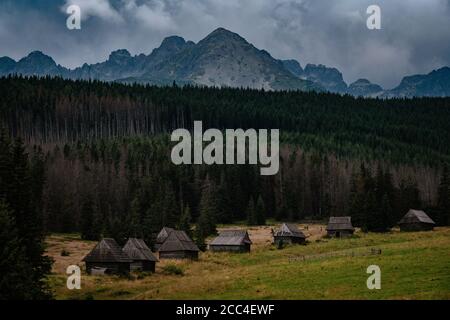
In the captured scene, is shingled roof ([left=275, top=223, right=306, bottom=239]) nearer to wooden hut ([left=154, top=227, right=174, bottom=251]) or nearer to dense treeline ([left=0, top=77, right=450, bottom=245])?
dense treeline ([left=0, top=77, right=450, bottom=245])

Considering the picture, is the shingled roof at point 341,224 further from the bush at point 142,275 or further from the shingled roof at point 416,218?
the bush at point 142,275

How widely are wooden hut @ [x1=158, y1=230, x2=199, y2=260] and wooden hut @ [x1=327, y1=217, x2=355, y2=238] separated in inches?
1128

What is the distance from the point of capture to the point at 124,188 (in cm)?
12862

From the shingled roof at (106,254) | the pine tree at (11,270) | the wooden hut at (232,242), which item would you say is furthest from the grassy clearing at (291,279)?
the wooden hut at (232,242)

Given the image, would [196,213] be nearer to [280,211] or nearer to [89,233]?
[280,211]

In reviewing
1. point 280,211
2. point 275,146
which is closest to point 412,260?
point 280,211

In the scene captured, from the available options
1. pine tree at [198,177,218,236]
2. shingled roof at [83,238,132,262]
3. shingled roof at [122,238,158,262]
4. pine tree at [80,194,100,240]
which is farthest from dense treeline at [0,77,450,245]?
shingled roof at [83,238,132,262]

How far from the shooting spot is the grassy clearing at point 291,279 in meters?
43.7

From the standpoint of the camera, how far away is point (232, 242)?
88.8 m

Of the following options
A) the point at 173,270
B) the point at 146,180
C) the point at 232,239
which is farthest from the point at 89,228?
the point at 173,270

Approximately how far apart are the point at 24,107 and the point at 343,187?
9301 centimetres

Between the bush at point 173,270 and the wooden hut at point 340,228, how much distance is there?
1448 inches

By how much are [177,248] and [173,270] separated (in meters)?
11.2

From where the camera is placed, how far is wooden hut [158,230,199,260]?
79312 millimetres
